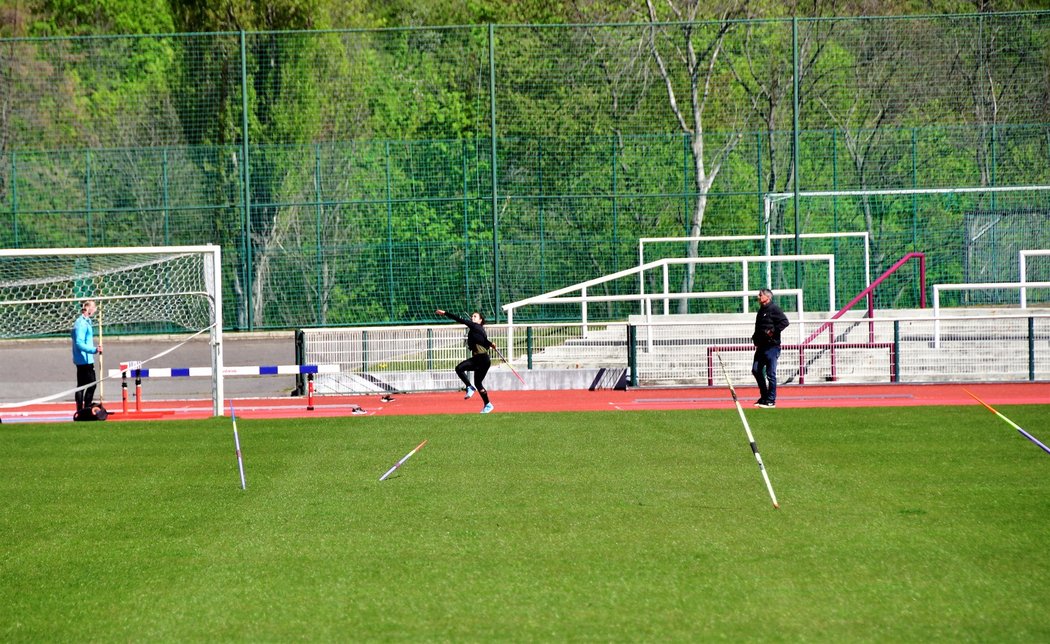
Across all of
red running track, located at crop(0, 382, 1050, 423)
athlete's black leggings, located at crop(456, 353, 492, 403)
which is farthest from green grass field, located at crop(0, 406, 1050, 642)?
athlete's black leggings, located at crop(456, 353, 492, 403)

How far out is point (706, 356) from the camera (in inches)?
855

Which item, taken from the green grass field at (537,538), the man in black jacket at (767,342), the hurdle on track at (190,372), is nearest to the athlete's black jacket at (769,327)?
the man in black jacket at (767,342)

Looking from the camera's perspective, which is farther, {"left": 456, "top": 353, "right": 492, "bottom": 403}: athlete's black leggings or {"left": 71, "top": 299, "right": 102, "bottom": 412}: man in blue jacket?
{"left": 456, "top": 353, "right": 492, "bottom": 403}: athlete's black leggings

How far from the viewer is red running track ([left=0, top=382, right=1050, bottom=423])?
1872cm

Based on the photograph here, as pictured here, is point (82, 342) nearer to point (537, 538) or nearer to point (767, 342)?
point (767, 342)

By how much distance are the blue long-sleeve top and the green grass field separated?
3922 millimetres

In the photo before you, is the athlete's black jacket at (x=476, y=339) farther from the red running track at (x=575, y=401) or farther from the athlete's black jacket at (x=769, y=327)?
the athlete's black jacket at (x=769, y=327)

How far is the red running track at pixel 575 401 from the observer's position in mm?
18719

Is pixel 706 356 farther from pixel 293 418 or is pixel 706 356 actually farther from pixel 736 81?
pixel 736 81

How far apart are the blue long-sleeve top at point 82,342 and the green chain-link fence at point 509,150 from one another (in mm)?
9508

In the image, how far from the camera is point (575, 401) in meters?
20.1

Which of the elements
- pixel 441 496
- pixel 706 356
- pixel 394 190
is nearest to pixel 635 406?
pixel 706 356

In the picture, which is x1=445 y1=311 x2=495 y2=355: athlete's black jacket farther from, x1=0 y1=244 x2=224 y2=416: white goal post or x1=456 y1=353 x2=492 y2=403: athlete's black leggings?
x1=0 y1=244 x2=224 y2=416: white goal post

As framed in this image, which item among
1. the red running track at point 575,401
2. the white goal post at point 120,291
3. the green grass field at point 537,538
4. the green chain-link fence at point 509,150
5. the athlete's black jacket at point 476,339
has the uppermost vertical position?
the green chain-link fence at point 509,150
